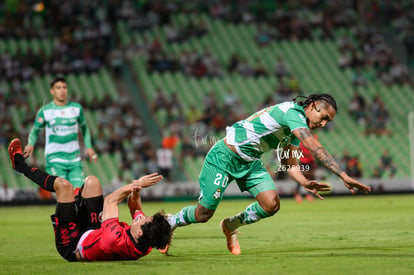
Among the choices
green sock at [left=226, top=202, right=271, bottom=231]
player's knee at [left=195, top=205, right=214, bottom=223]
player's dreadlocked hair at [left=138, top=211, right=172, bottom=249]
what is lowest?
green sock at [left=226, top=202, right=271, bottom=231]

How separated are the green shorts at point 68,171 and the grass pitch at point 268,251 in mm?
1175

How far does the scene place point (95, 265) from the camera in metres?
8.19

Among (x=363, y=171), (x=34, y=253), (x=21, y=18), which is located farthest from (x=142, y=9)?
(x=34, y=253)

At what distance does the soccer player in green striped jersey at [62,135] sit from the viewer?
1311 centimetres

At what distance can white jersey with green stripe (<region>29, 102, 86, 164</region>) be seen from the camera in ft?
43.2

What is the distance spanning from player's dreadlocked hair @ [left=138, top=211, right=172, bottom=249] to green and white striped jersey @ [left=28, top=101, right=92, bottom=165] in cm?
550

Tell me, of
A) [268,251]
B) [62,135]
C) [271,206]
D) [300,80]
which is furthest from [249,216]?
[300,80]

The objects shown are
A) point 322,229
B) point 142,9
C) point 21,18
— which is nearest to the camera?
point 322,229

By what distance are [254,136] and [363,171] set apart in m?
22.4

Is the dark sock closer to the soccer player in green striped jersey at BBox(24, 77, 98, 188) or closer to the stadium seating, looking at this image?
the soccer player in green striped jersey at BBox(24, 77, 98, 188)

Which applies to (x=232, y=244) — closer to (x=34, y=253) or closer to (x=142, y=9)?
(x=34, y=253)

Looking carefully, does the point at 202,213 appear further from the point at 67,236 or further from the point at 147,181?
the point at 67,236

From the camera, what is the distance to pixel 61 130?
1338cm

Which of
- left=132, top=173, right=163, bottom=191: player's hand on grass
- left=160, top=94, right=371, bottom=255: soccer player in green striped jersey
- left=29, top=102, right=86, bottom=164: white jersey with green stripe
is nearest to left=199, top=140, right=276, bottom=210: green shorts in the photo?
left=160, top=94, right=371, bottom=255: soccer player in green striped jersey
